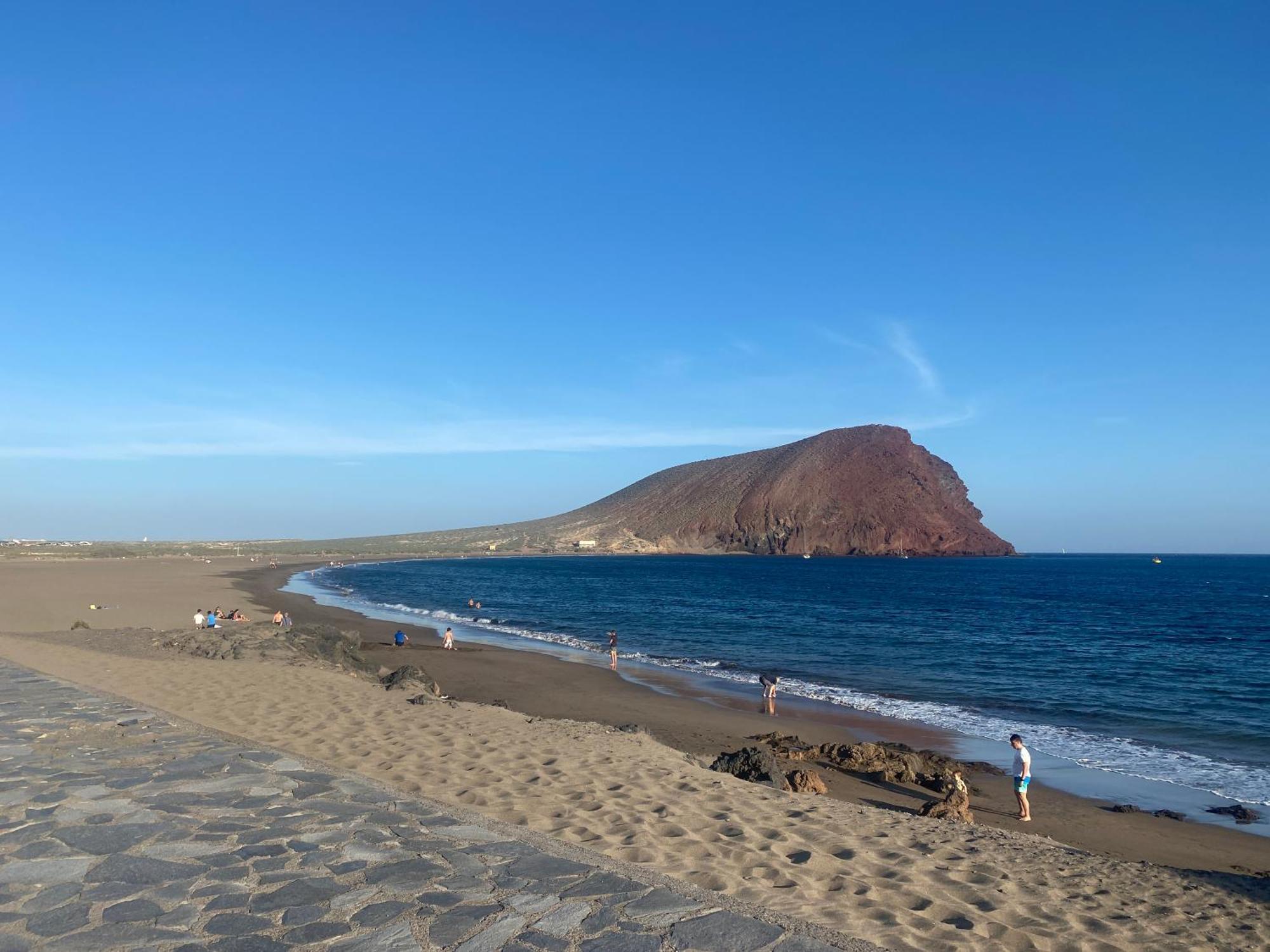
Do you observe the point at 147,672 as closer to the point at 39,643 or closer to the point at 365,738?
the point at 39,643

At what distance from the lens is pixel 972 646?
109ft

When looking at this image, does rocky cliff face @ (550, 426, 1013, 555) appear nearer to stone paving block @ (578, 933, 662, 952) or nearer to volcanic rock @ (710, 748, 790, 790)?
volcanic rock @ (710, 748, 790, 790)

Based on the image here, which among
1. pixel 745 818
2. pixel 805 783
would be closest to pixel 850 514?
pixel 805 783

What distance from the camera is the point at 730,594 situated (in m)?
63.3

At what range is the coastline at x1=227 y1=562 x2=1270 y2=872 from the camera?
34.1 ft

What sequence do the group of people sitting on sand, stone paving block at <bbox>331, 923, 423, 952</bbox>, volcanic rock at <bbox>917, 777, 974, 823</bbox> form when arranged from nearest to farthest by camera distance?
stone paving block at <bbox>331, 923, 423, 952</bbox>
volcanic rock at <bbox>917, 777, 974, 823</bbox>
the group of people sitting on sand

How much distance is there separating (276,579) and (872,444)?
502ft

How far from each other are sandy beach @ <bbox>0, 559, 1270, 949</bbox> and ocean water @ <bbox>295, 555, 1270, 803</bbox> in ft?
15.2

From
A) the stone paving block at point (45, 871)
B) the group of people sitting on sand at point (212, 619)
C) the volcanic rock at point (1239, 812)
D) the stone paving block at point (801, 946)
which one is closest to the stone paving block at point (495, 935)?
the stone paving block at point (801, 946)

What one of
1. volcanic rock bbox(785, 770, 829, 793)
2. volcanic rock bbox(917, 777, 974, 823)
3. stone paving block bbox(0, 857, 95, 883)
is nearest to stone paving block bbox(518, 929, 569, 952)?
stone paving block bbox(0, 857, 95, 883)

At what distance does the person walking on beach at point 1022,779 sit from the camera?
11.2m

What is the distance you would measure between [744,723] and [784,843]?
10675 mm

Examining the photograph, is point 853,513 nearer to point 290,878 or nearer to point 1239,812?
point 1239,812

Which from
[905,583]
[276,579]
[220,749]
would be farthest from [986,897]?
[905,583]
